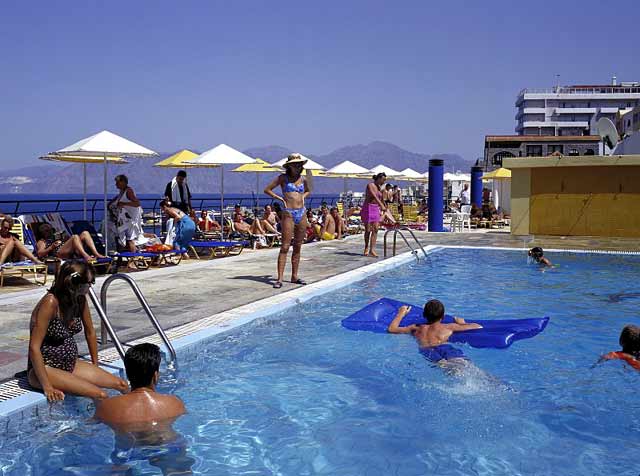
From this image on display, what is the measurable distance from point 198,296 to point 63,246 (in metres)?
2.36

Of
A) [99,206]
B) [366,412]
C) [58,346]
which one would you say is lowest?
[366,412]

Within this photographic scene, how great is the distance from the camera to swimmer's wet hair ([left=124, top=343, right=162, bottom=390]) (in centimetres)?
361

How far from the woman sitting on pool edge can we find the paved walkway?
0.43 m

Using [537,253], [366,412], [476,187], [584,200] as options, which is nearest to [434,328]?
[366,412]

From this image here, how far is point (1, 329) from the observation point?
17.5 feet

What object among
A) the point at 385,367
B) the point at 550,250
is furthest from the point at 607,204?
the point at 385,367

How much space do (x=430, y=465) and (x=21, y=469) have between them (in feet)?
7.09

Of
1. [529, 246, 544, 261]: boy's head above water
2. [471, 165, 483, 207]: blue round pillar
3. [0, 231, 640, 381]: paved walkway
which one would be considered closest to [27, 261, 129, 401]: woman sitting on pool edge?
[0, 231, 640, 381]: paved walkway

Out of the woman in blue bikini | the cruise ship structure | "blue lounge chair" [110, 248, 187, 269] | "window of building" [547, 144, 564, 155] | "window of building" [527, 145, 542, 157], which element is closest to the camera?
the woman in blue bikini

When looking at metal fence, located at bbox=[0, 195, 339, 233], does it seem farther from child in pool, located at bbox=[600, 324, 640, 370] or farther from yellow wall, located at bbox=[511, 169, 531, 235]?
child in pool, located at bbox=[600, 324, 640, 370]

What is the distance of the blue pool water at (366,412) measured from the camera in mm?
3658

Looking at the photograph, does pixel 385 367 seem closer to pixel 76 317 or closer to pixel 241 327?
pixel 241 327

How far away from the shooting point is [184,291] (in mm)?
7500

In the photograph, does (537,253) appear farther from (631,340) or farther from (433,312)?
(631,340)
